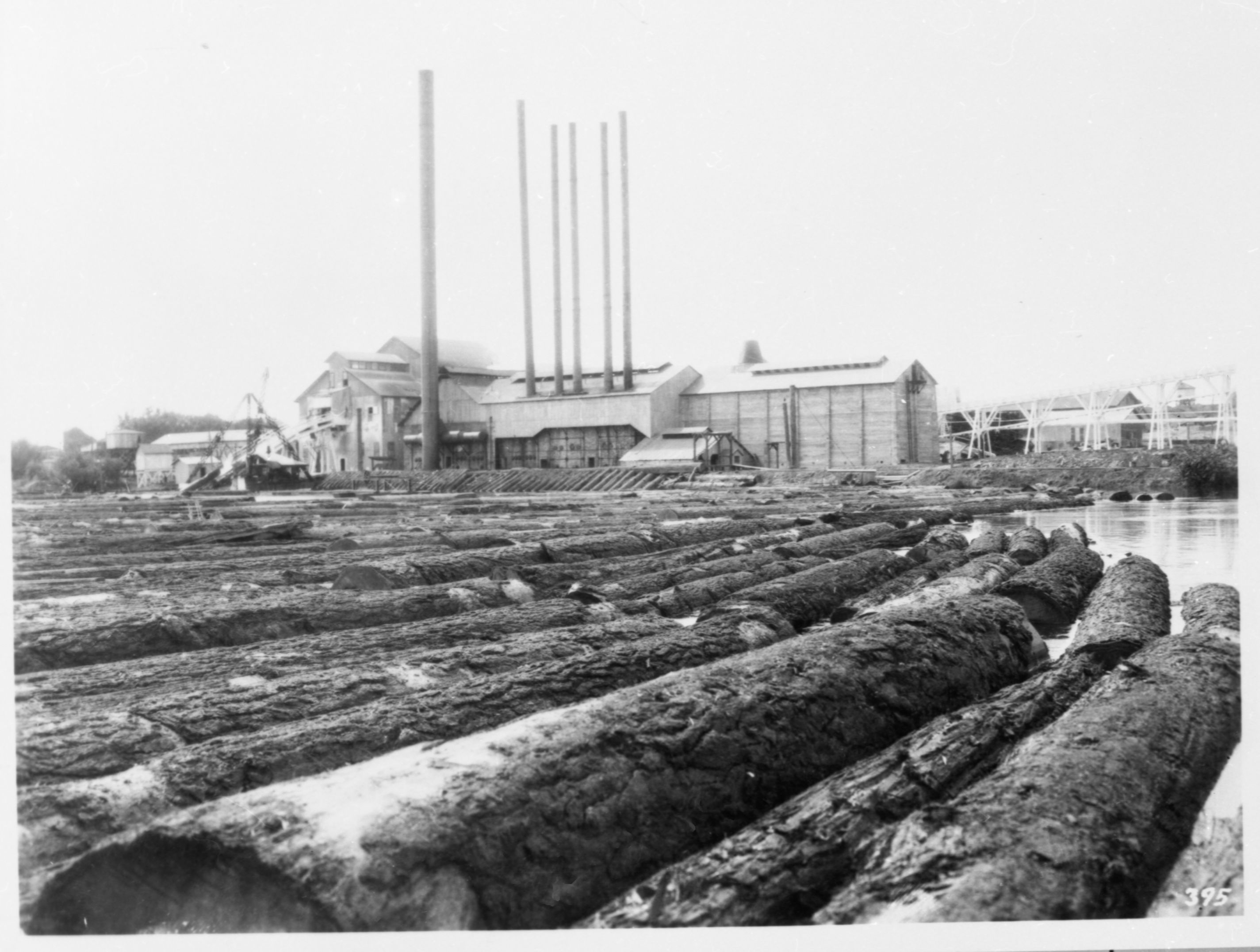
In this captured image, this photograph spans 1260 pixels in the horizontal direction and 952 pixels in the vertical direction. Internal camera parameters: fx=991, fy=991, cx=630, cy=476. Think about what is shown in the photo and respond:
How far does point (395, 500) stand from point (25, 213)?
22.5 metres

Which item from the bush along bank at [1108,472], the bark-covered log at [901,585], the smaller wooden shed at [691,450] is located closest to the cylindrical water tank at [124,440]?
the bark-covered log at [901,585]

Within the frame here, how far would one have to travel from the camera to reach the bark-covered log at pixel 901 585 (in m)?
7.90

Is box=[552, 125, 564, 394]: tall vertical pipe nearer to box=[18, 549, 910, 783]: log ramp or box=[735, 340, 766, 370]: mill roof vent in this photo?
box=[735, 340, 766, 370]: mill roof vent

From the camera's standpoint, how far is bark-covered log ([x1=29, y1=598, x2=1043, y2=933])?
3305 mm

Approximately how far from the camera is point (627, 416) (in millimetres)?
49500

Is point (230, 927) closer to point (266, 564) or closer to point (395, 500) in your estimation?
point (266, 564)

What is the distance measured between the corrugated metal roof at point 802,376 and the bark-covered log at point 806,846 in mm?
41173

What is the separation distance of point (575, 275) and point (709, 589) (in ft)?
148

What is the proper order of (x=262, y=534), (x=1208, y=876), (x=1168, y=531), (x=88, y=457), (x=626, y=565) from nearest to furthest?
(x=1208, y=876) → (x=626, y=565) → (x=262, y=534) → (x=1168, y=531) → (x=88, y=457)

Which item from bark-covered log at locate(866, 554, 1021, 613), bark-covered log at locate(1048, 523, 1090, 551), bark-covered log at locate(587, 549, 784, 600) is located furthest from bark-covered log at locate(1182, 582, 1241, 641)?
bark-covered log at locate(587, 549, 784, 600)

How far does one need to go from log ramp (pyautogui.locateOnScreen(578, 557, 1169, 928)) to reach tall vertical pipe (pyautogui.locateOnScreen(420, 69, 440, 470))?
640 centimetres

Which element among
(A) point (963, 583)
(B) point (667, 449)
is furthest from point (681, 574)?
(B) point (667, 449)

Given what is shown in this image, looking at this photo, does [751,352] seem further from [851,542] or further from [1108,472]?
[851,542]

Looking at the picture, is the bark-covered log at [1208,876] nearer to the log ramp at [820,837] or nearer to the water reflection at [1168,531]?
the log ramp at [820,837]
